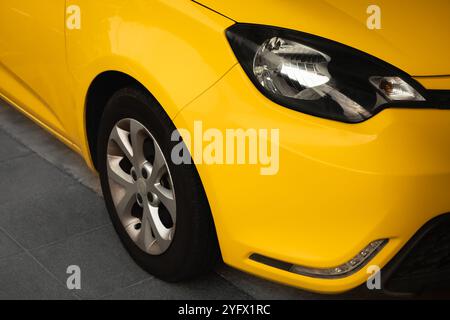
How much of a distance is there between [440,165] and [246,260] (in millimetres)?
645

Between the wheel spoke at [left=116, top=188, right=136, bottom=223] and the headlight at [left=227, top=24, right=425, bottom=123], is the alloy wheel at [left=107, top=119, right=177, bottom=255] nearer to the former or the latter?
the wheel spoke at [left=116, top=188, right=136, bottom=223]

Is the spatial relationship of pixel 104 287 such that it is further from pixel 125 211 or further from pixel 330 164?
pixel 330 164

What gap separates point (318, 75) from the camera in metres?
1.98

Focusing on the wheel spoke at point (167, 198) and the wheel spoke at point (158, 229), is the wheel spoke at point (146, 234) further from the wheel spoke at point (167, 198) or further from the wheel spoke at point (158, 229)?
the wheel spoke at point (167, 198)

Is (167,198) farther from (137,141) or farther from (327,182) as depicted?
(327,182)

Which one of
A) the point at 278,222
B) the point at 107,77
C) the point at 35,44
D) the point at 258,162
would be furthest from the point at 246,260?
the point at 35,44

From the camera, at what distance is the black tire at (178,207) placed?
7.26 ft

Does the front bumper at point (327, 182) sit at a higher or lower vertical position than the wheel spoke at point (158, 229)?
higher

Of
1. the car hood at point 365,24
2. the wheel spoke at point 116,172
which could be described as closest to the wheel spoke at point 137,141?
the wheel spoke at point 116,172

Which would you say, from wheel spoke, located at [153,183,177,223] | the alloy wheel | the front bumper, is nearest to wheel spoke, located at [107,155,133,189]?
the alloy wheel

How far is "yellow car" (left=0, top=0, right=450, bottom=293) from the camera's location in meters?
1.90

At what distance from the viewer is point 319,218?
196cm

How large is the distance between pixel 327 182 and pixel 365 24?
478 millimetres

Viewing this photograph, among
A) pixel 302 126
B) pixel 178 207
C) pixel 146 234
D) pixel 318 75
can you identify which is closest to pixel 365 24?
pixel 318 75
